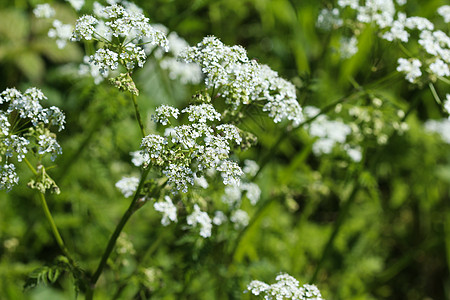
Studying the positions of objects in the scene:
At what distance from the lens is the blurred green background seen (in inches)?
175

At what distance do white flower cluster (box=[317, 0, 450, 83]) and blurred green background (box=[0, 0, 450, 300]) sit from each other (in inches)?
7.2

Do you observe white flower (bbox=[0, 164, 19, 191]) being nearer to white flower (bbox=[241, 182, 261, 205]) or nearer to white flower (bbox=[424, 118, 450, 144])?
white flower (bbox=[241, 182, 261, 205])

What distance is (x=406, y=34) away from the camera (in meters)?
3.85

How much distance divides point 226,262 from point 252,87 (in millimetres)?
2234

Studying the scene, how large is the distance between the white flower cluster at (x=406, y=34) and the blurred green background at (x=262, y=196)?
0.60 ft

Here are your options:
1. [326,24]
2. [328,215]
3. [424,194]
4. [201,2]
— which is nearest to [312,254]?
[328,215]

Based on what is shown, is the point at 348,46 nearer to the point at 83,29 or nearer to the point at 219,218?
the point at 219,218

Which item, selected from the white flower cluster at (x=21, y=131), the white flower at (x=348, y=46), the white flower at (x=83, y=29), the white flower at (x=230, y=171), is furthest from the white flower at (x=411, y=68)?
the white flower cluster at (x=21, y=131)

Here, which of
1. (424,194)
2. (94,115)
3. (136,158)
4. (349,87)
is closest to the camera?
(136,158)

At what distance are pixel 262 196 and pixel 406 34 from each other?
7.24ft

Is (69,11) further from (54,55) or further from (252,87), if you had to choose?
(252,87)

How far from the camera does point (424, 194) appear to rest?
22.5ft

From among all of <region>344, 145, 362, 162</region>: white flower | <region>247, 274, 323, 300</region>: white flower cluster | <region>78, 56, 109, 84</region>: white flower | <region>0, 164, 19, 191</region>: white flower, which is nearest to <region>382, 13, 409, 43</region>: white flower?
<region>344, 145, 362, 162</region>: white flower

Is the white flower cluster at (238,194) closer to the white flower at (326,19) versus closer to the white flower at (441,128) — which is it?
the white flower at (326,19)
